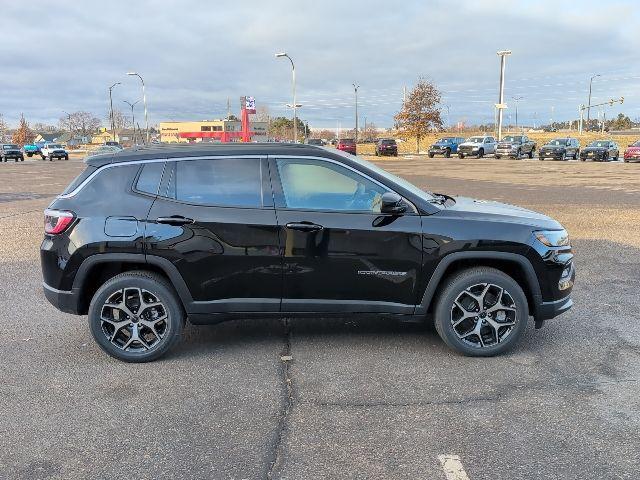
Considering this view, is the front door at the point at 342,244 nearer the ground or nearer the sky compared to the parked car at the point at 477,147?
nearer the ground

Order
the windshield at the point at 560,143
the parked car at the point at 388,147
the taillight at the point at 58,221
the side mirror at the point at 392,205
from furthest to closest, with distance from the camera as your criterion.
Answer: the parked car at the point at 388,147 < the windshield at the point at 560,143 < the taillight at the point at 58,221 < the side mirror at the point at 392,205

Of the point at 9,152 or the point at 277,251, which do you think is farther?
the point at 9,152

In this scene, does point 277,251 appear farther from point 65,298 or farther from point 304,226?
point 65,298

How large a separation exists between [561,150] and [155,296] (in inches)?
1685

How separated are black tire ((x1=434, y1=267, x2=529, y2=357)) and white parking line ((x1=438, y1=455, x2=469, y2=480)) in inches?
56.1

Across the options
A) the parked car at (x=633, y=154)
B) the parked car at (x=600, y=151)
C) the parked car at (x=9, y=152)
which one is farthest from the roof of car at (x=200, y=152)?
the parked car at (x=9, y=152)

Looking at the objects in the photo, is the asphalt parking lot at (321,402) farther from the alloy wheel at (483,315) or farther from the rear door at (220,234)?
the rear door at (220,234)

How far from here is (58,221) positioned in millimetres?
4219

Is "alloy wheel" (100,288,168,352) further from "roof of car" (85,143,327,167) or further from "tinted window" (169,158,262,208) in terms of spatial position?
"roof of car" (85,143,327,167)

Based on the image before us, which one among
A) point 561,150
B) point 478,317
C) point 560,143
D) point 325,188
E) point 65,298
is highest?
point 560,143

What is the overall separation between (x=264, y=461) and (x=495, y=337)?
7.49 ft

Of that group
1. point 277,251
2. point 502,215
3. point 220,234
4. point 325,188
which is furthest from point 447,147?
point 220,234

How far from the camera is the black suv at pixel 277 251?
4.15 meters

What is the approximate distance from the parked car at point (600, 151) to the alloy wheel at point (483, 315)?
4103 cm
